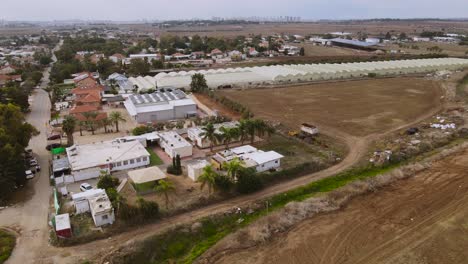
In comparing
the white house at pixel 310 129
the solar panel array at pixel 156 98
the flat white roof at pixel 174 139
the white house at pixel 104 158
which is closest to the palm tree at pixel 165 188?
the white house at pixel 104 158

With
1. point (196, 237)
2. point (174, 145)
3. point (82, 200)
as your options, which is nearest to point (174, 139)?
point (174, 145)

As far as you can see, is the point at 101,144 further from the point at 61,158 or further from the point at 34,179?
the point at 34,179

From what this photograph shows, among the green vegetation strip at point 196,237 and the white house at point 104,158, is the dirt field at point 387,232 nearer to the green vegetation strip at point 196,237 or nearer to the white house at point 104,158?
the green vegetation strip at point 196,237

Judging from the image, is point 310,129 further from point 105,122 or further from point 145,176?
point 105,122

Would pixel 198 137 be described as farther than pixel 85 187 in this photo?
Yes

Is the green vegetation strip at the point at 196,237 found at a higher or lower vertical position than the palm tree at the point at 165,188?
lower

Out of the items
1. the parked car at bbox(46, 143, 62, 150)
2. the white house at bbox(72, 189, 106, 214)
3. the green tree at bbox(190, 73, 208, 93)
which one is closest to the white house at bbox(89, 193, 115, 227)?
the white house at bbox(72, 189, 106, 214)
